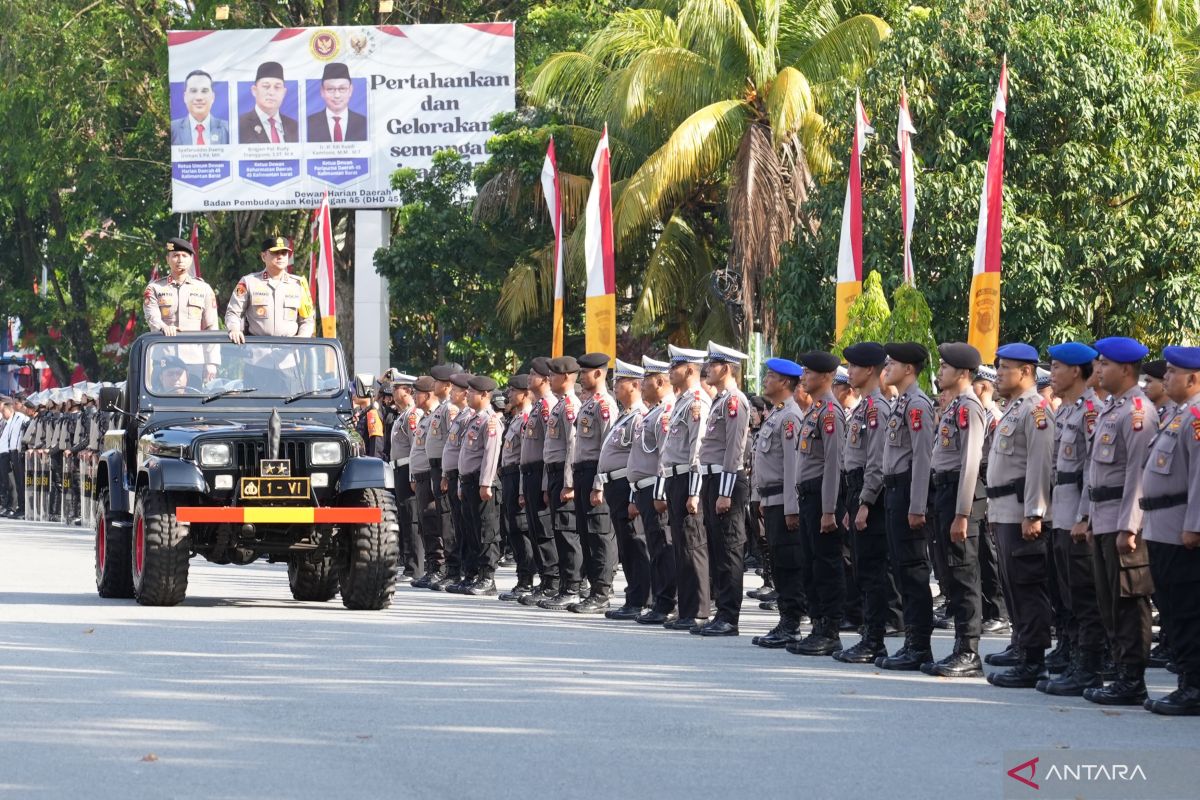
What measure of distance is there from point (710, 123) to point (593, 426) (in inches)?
487

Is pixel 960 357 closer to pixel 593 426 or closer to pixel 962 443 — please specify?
pixel 962 443

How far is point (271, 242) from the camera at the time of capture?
1599 centimetres

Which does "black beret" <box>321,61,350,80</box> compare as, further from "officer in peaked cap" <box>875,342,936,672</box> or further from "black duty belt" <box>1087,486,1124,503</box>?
"black duty belt" <box>1087,486,1124,503</box>

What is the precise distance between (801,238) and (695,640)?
14.3 metres

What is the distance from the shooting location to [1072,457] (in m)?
10.8

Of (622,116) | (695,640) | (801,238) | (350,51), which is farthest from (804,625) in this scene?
(350,51)

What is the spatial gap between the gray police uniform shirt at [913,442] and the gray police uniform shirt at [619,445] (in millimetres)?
3653

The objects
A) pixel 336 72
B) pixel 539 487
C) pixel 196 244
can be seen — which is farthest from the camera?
pixel 196 244

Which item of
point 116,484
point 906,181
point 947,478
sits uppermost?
point 906,181

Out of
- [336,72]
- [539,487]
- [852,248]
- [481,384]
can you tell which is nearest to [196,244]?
[336,72]

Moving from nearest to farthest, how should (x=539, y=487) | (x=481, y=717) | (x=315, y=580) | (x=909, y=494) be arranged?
1. (x=481, y=717)
2. (x=909, y=494)
3. (x=315, y=580)
4. (x=539, y=487)

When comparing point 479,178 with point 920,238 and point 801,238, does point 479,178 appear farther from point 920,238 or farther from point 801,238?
point 920,238

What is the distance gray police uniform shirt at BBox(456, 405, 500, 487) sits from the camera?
17875 millimetres

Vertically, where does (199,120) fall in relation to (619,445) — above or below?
above
